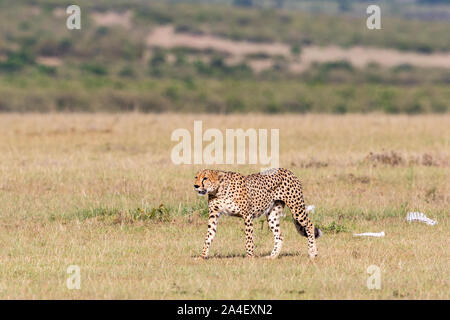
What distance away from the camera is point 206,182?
11875 mm

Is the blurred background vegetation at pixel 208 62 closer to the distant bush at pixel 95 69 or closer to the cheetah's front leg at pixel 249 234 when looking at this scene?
the distant bush at pixel 95 69

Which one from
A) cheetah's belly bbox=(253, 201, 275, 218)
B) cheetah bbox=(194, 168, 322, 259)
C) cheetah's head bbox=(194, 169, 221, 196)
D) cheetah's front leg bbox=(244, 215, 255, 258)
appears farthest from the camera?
cheetah's belly bbox=(253, 201, 275, 218)

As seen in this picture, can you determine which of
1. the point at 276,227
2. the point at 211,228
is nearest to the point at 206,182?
the point at 211,228

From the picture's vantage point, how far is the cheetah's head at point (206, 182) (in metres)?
11.8

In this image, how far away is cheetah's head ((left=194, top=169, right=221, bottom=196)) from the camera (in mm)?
11820

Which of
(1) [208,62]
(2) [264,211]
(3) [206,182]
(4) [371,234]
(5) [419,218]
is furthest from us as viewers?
(1) [208,62]

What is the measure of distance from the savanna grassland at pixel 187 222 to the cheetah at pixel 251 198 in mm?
335

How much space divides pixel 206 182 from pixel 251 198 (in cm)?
72

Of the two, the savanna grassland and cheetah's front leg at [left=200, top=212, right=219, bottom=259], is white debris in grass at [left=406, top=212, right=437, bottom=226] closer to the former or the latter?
the savanna grassland

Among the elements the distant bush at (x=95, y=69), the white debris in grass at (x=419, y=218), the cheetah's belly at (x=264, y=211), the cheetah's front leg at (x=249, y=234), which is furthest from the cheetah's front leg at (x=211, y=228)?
the distant bush at (x=95, y=69)

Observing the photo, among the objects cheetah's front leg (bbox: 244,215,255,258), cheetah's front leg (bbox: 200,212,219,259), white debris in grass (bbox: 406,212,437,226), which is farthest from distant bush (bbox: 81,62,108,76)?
cheetah's front leg (bbox: 200,212,219,259)

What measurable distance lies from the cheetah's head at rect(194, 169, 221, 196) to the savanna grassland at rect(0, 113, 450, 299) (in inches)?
36.3

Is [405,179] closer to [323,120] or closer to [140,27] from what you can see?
[323,120]

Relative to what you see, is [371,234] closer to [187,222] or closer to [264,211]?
[264,211]
